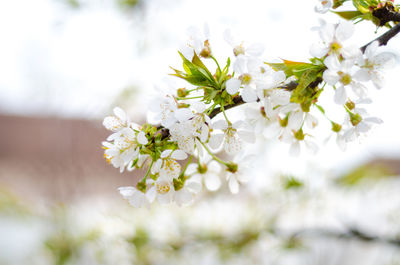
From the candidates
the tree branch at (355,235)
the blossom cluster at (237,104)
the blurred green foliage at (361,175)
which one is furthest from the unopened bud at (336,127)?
the blurred green foliage at (361,175)

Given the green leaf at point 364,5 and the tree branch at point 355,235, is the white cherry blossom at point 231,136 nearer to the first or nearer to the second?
the green leaf at point 364,5

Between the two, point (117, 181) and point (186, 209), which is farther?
point (117, 181)

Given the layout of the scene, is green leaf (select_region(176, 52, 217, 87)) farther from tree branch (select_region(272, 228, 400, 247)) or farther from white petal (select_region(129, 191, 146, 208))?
tree branch (select_region(272, 228, 400, 247))

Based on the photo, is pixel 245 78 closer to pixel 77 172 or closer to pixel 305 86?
pixel 305 86

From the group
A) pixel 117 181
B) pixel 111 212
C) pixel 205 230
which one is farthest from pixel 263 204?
pixel 117 181

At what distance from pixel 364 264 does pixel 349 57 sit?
1.43 meters

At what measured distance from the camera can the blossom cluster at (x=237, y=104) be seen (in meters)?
0.31

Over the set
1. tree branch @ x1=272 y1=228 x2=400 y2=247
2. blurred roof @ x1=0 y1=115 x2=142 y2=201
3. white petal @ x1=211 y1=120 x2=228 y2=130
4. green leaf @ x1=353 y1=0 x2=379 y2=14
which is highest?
blurred roof @ x1=0 y1=115 x2=142 y2=201

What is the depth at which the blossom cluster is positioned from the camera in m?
0.31

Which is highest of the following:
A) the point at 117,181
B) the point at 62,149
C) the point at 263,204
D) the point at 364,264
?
the point at 62,149

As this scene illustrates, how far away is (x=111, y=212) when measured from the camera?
4.12 ft

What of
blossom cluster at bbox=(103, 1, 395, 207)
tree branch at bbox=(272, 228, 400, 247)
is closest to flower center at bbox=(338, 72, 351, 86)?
blossom cluster at bbox=(103, 1, 395, 207)

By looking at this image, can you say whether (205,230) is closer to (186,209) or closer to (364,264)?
(186,209)

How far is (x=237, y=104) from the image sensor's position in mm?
345
